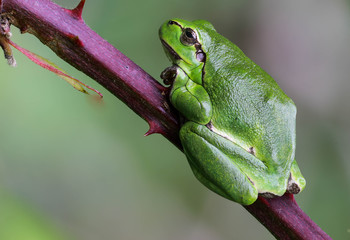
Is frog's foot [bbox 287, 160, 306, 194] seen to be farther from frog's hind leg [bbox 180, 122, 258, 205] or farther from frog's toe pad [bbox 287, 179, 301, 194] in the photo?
frog's hind leg [bbox 180, 122, 258, 205]

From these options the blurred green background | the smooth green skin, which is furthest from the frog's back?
the blurred green background

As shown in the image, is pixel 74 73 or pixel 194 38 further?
pixel 74 73

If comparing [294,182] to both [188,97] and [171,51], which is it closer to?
[188,97]

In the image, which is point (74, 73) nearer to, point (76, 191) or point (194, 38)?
point (76, 191)

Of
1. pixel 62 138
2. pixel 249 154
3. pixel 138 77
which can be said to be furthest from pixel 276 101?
pixel 62 138

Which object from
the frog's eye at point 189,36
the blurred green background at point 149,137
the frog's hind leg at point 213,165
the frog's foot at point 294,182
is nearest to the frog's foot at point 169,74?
the frog's eye at point 189,36

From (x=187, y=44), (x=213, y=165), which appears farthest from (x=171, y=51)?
(x=213, y=165)

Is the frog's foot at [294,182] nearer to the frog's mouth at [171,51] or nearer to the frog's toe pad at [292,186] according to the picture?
the frog's toe pad at [292,186]
